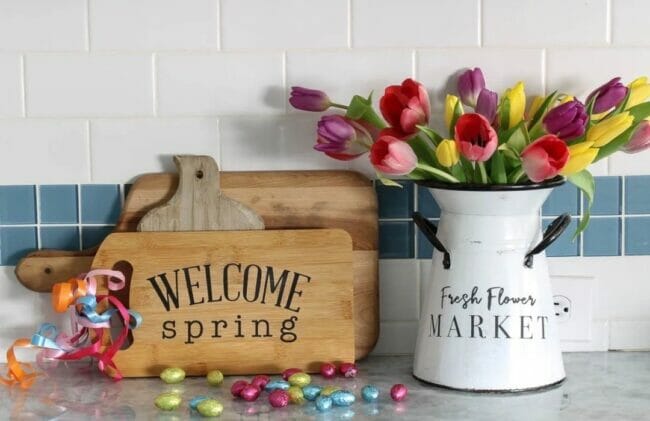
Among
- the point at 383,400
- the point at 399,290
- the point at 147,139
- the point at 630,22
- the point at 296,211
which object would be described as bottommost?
the point at 383,400

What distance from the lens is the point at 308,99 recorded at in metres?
1.43

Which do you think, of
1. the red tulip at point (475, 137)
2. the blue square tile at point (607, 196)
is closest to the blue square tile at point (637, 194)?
the blue square tile at point (607, 196)

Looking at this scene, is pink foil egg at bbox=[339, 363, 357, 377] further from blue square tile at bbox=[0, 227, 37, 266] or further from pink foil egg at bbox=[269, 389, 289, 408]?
blue square tile at bbox=[0, 227, 37, 266]

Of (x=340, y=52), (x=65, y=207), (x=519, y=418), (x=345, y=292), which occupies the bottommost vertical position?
(x=519, y=418)

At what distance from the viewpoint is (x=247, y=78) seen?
1.48 meters

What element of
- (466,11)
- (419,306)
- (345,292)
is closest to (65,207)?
(345,292)

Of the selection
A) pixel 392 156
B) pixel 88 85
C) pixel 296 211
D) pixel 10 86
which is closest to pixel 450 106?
pixel 392 156

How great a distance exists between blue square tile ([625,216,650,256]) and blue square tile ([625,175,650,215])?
0.02m

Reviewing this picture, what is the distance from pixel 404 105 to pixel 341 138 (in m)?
0.09

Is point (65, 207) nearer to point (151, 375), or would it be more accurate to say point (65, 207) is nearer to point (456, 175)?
point (151, 375)

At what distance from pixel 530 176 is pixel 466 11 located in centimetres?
32

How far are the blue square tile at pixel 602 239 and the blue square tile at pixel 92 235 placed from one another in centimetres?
67

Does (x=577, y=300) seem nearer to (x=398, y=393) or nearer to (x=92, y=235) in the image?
(x=398, y=393)

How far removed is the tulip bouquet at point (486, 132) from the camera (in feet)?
4.12
